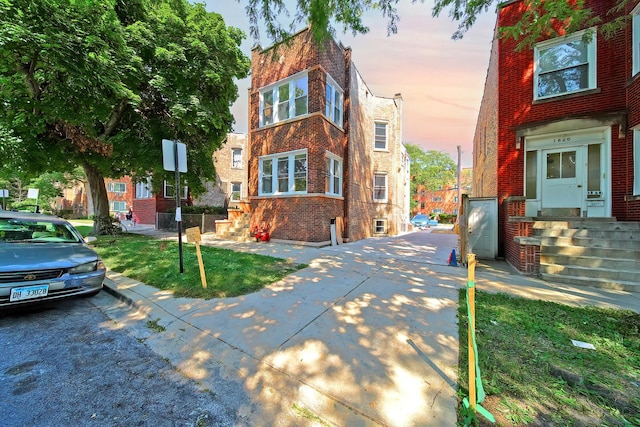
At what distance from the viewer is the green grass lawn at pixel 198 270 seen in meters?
4.77

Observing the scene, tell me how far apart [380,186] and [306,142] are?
791 cm

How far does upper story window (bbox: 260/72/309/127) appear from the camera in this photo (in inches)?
413

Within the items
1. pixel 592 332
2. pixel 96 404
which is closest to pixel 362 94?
pixel 592 332

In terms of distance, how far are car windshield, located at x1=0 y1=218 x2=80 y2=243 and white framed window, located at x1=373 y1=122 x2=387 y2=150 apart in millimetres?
15227

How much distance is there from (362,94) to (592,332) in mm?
13948

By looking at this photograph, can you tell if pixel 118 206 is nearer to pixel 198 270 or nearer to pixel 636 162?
pixel 198 270

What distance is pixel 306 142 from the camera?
33.4 ft

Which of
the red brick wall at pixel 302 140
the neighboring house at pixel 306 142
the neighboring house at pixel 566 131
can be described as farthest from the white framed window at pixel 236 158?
the neighboring house at pixel 566 131

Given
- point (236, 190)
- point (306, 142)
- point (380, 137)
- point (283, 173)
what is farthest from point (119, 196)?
point (380, 137)

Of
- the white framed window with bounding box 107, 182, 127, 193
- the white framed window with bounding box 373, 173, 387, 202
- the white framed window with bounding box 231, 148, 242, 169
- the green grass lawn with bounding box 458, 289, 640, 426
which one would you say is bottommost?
the green grass lawn with bounding box 458, 289, 640, 426

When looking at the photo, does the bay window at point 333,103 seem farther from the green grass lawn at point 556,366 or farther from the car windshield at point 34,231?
the green grass lawn at point 556,366

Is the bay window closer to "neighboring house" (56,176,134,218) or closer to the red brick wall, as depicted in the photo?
the red brick wall

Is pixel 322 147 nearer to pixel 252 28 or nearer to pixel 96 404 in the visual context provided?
pixel 252 28

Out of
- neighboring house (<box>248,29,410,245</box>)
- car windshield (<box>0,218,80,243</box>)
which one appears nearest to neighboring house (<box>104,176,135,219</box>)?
neighboring house (<box>248,29,410,245</box>)
